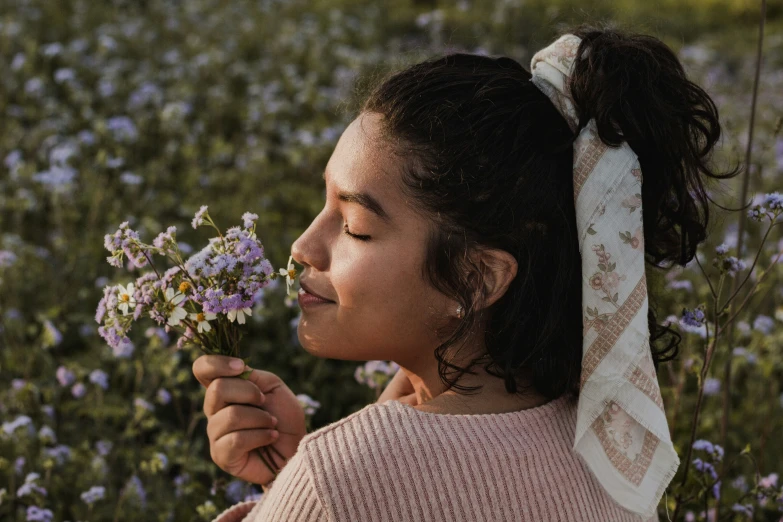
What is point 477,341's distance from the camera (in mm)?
1923

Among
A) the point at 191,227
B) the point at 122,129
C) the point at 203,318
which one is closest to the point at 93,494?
the point at 203,318

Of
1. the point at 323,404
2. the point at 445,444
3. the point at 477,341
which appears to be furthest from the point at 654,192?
the point at 323,404

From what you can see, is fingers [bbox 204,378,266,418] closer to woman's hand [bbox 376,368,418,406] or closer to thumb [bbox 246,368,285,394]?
thumb [bbox 246,368,285,394]

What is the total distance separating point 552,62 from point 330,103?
15.5ft

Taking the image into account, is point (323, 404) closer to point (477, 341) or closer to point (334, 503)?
point (477, 341)

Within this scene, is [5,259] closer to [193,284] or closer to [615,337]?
[193,284]

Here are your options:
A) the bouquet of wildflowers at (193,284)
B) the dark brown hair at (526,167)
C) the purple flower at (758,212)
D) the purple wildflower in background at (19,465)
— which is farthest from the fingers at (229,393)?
the purple flower at (758,212)

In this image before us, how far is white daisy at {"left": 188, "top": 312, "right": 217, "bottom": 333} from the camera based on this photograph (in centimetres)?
181

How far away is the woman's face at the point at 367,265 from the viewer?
1.85 meters

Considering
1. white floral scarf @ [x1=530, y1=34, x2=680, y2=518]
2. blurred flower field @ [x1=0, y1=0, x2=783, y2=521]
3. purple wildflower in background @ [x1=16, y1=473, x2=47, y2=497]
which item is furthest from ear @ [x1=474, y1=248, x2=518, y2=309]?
purple wildflower in background @ [x1=16, y1=473, x2=47, y2=497]

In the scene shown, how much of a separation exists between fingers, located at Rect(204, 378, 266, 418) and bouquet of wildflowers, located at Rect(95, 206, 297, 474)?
0.16 m

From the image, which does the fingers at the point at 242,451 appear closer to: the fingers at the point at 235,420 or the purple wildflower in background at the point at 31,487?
the fingers at the point at 235,420

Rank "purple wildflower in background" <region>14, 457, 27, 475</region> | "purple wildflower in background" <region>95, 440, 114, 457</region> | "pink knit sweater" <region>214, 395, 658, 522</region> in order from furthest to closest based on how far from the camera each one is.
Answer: "purple wildflower in background" <region>95, 440, 114, 457</region> → "purple wildflower in background" <region>14, 457, 27, 475</region> → "pink knit sweater" <region>214, 395, 658, 522</region>

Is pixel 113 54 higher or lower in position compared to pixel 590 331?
lower
